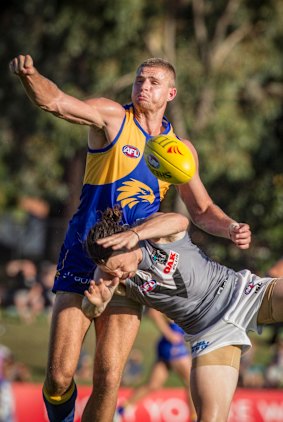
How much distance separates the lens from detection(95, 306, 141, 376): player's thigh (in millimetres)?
6184

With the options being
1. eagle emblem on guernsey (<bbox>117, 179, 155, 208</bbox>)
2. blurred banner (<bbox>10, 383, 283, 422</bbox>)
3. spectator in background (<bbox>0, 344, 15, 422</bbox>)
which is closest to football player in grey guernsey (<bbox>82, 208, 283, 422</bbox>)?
eagle emblem on guernsey (<bbox>117, 179, 155, 208</bbox>)

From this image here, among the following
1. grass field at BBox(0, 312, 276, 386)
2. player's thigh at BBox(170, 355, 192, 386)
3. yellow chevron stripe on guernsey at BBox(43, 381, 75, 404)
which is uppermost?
yellow chevron stripe on guernsey at BBox(43, 381, 75, 404)

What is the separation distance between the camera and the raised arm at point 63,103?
556 cm

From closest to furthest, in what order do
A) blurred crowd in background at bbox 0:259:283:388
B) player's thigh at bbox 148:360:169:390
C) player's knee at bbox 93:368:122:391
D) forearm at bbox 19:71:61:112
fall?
forearm at bbox 19:71:61:112
player's knee at bbox 93:368:122:391
player's thigh at bbox 148:360:169:390
blurred crowd in background at bbox 0:259:283:388

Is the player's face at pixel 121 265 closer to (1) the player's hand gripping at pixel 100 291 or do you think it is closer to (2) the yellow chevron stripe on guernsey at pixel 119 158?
(1) the player's hand gripping at pixel 100 291

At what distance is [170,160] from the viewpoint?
5668mm

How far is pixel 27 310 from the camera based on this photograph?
19391 millimetres

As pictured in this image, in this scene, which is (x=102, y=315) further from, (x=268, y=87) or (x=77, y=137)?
(x=268, y=87)

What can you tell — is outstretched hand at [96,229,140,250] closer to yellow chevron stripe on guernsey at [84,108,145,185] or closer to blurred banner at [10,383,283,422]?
yellow chevron stripe on guernsey at [84,108,145,185]

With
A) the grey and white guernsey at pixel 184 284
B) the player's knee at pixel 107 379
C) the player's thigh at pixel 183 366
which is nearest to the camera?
the grey and white guernsey at pixel 184 284

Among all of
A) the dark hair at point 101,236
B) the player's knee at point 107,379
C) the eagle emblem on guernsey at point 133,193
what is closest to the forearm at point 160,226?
the dark hair at point 101,236

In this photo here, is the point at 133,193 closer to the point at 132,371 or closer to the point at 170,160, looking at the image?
the point at 170,160

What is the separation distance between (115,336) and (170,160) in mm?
1358

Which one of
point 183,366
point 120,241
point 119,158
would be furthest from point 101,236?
point 183,366
